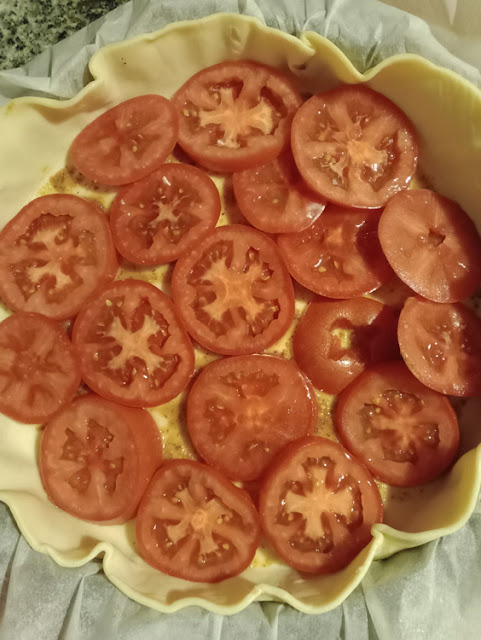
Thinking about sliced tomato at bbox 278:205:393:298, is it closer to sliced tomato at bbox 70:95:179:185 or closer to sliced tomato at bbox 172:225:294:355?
sliced tomato at bbox 172:225:294:355

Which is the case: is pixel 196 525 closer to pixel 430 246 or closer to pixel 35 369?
pixel 35 369

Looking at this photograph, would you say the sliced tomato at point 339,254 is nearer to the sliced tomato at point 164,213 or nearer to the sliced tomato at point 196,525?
the sliced tomato at point 164,213

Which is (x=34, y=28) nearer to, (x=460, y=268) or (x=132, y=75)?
(x=132, y=75)

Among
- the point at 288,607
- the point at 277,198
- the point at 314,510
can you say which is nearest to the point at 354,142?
the point at 277,198

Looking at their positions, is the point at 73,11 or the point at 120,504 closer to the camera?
the point at 120,504

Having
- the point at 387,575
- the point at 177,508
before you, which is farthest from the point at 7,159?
the point at 387,575

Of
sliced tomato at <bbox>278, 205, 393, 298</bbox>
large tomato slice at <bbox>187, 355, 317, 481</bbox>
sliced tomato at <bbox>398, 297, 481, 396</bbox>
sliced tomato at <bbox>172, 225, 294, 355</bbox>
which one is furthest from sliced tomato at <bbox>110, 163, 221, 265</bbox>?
sliced tomato at <bbox>398, 297, 481, 396</bbox>
